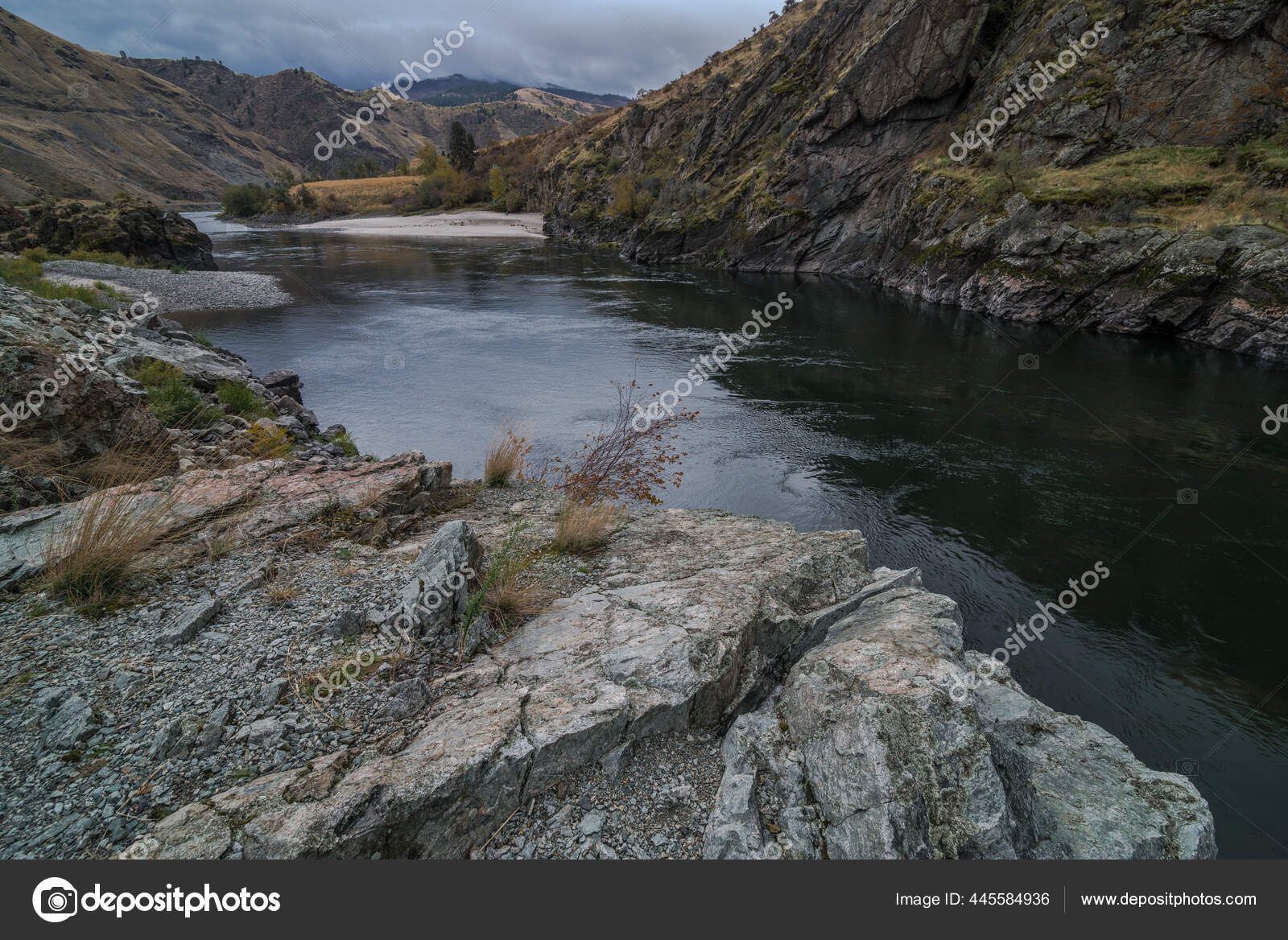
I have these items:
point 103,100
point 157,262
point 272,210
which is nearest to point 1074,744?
point 157,262

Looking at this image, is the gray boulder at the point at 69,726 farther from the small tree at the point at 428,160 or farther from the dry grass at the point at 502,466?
the small tree at the point at 428,160

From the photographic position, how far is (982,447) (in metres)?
14.9

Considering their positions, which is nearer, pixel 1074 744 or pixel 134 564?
pixel 1074 744

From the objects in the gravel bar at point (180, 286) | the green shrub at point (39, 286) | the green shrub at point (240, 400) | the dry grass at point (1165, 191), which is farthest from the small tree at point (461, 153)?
the green shrub at point (240, 400)

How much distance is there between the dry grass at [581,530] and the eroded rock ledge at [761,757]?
141cm

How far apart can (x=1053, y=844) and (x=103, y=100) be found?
231 m

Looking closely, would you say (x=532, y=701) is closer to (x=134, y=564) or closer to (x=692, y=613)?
(x=692, y=613)

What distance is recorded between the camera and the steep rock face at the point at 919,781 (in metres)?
3.39

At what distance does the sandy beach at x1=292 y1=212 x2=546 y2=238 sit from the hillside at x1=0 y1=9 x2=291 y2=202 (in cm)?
3110

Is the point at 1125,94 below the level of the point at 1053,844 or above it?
above

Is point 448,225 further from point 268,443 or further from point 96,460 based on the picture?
point 96,460

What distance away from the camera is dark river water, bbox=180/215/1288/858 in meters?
7.84

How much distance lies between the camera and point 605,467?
9.93 meters

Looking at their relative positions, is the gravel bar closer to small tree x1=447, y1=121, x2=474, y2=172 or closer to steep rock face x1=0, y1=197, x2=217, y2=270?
steep rock face x1=0, y1=197, x2=217, y2=270
